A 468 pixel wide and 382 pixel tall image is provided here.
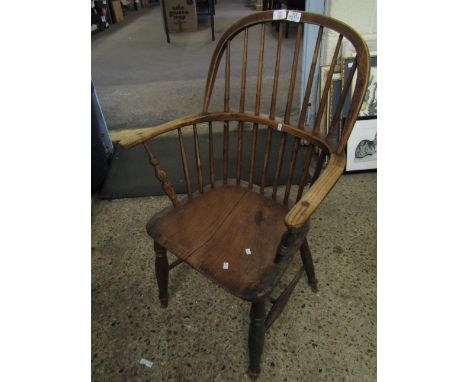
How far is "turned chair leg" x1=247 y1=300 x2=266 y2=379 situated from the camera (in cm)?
100

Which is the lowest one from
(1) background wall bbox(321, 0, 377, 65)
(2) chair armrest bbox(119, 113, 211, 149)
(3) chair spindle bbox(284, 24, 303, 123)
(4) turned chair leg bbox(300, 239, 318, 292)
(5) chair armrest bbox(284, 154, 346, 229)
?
(4) turned chair leg bbox(300, 239, 318, 292)

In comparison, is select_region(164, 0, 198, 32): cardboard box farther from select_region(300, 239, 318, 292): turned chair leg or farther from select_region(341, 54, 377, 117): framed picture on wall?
select_region(300, 239, 318, 292): turned chair leg

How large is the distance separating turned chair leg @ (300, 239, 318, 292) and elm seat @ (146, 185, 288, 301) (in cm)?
22

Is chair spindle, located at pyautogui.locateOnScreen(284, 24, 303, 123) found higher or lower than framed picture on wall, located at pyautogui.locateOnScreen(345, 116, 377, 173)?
higher

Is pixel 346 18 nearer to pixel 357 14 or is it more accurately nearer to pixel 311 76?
pixel 357 14

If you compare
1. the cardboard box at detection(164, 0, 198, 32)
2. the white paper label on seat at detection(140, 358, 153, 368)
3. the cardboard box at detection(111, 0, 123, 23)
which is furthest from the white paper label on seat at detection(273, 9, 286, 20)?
the cardboard box at detection(111, 0, 123, 23)

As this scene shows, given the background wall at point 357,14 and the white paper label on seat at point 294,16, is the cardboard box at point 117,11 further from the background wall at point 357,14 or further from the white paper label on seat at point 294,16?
the white paper label on seat at point 294,16

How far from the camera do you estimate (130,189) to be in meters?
2.13

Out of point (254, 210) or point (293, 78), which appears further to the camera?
point (254, 210)

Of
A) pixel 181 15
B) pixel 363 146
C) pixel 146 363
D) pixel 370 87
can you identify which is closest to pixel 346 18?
pixel 370 87

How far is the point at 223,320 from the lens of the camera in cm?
139

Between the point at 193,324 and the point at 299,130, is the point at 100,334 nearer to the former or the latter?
the point at 193,324

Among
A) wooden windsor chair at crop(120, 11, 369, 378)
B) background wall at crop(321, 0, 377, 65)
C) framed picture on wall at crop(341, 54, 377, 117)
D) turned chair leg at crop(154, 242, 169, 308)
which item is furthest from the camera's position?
framed picture on wall at crop(341, 54, 377, 117)

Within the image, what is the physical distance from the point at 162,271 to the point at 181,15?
5.34 metres
